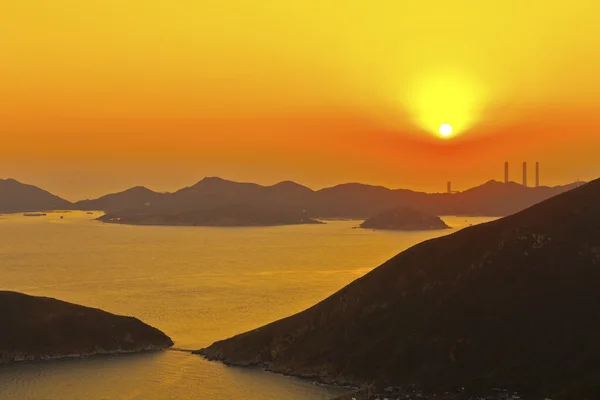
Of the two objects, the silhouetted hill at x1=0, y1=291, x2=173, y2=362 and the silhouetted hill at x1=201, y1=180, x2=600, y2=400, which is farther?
the silhouetted hill at x1=0, y1=291, x2=173, y2=362

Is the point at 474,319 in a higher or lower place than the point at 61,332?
higher

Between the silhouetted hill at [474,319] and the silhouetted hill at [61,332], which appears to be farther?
the silhouetted hill at [61,332]

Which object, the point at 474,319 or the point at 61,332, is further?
the point at 61,332

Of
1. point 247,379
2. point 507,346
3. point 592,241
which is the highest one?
point 592,241

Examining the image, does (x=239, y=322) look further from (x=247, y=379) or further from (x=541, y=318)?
(x=541, y=318)

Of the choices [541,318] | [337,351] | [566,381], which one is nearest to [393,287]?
[337,351]
